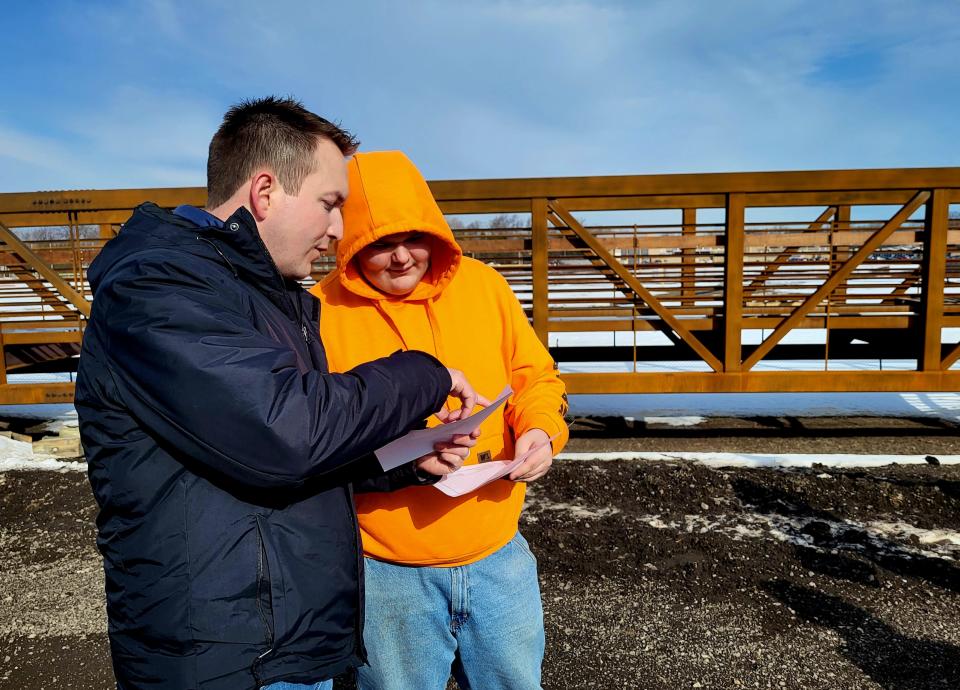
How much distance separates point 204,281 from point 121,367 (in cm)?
21

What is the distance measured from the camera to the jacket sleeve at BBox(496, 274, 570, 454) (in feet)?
6.30

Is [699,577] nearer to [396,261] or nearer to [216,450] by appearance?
[396,261]

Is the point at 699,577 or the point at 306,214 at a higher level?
the point at 306,214

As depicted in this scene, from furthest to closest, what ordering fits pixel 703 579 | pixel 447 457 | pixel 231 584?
pixel 703 579 → pixel 447 457 → pixel 231 584

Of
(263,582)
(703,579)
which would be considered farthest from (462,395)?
(703,579)

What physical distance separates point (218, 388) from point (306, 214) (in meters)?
0.51

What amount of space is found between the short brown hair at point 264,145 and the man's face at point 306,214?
0.07 ft

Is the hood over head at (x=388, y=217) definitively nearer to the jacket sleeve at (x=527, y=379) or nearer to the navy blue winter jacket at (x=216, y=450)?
the jacket sleeve at (x=527, y=379)

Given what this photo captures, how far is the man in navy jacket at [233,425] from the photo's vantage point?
1108 mm

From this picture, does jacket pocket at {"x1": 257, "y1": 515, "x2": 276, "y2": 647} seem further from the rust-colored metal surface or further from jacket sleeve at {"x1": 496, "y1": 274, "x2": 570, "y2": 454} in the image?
the rust-colored metal surface

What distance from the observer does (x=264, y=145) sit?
1.39 meters

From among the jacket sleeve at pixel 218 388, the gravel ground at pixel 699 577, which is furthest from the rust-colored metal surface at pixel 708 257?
the jacket sleeve at pixel 218 388

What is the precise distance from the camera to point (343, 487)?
1.47 meters

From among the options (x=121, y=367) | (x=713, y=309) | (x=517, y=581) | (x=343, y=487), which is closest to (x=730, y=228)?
(x=713, y=309)
